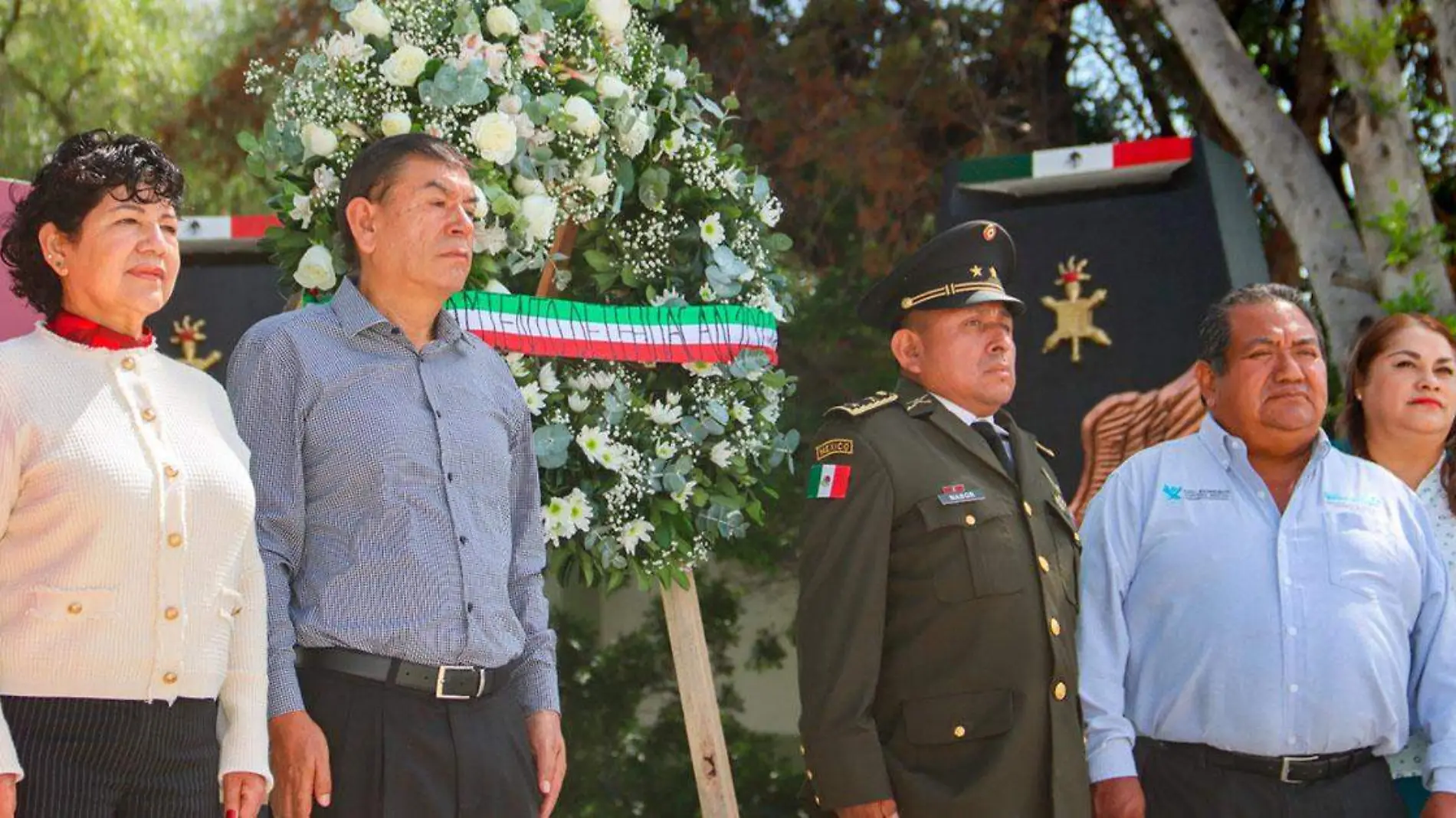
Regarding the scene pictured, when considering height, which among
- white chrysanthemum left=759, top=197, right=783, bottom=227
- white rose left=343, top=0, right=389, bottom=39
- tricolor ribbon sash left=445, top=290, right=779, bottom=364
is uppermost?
white rose left=343, top=0, right=389, bottom=39

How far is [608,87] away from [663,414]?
33.6 inches

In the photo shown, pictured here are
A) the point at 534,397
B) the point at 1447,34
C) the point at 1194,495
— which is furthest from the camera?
the point at 1447,34

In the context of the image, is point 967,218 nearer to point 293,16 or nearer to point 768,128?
point 768,128

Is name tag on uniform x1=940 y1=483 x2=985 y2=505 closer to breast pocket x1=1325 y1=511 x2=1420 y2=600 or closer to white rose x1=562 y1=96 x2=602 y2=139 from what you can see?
breast pocket x1=1325 y1=511 x2=1420 y2=600

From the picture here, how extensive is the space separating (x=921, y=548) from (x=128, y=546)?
160 cm

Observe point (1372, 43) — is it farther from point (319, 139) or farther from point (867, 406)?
point (319, 139)

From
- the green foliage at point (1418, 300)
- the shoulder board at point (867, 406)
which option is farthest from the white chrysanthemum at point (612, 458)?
the green foliage at point (1418, 300)

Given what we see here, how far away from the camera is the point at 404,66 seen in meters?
3.94

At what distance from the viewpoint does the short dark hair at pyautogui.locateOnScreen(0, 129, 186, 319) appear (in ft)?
8.49

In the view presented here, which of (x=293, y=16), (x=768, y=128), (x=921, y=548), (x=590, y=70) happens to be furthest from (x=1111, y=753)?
(x=293, y=16)

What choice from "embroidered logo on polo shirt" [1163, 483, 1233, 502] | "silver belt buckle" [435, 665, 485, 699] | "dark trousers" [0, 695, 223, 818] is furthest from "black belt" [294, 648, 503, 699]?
"embroidered logo on polo shirt" [1163, 483, 1233, 502]

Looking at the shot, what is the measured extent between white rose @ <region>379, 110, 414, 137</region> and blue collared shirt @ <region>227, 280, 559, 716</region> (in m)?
0.93

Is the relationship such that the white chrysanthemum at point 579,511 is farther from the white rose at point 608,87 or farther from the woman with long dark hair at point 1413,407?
the woman with long dark hair at point 1413,407

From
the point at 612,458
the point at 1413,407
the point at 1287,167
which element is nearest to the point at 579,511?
the point at 612,458
